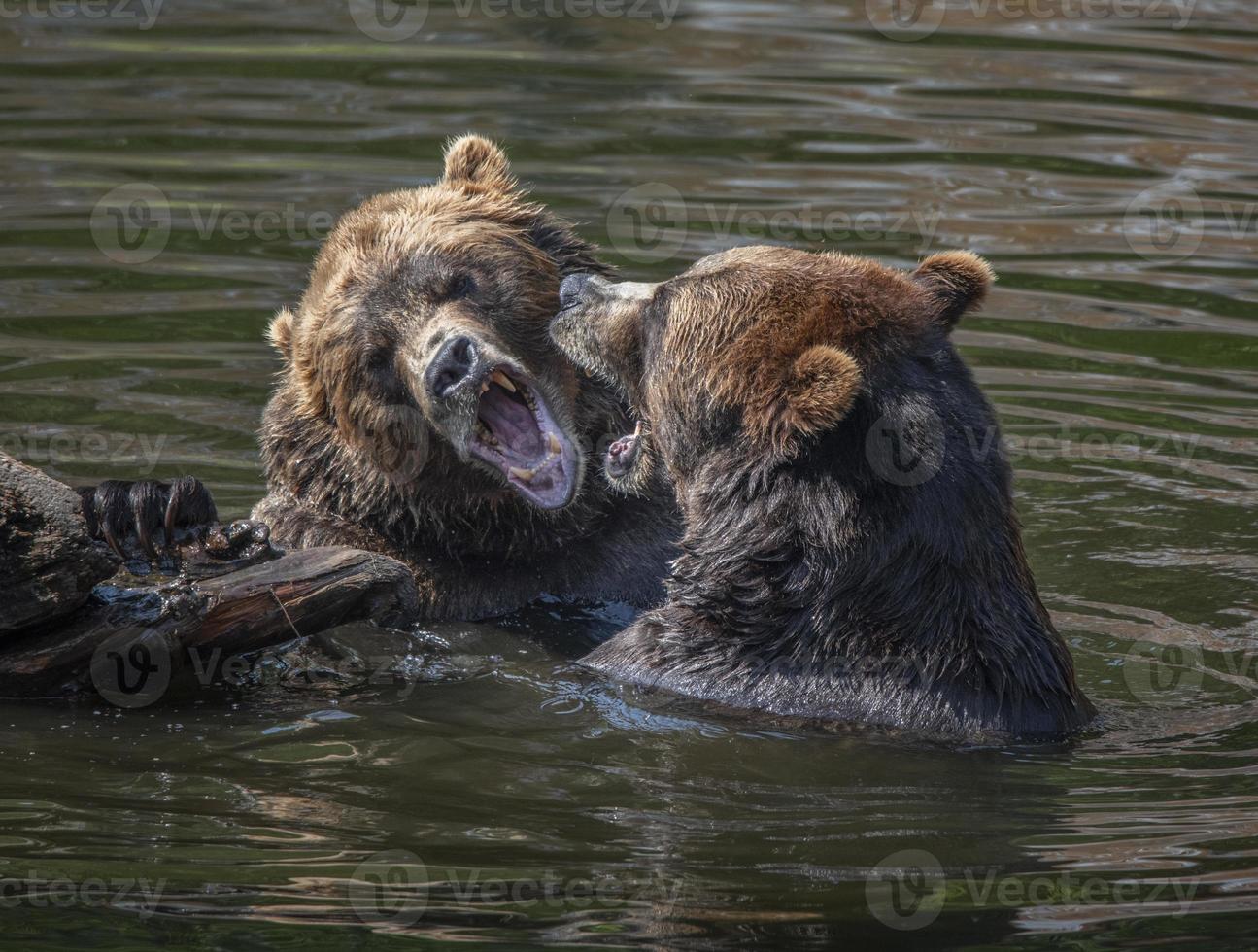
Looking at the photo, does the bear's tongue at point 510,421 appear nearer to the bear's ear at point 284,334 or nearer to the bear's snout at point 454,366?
the bear's snout at point 454,366

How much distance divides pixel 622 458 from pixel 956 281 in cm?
182

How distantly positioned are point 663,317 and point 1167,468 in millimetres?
4497

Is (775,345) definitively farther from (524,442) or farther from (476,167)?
(476,167)

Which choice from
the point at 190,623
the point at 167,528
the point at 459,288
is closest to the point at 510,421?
the point at 459,288

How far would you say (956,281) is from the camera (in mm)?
7859

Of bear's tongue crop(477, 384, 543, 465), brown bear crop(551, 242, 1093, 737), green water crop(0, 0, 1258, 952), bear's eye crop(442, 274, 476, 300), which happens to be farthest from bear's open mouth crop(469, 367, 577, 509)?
brown bear crop(551, 242, 1093, 737)

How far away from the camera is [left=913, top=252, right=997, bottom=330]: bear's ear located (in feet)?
25.7

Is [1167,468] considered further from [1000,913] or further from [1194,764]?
[1000,913]

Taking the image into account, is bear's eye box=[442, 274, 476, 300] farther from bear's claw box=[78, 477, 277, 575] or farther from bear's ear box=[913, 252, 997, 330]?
bear's ear box=[913, 252, 997, 330]

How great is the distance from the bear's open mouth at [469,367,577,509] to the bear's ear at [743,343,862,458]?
5.33 feet

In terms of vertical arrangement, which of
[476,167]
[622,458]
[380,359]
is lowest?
[622,458]

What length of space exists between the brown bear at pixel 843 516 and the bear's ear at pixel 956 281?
0.07 ft

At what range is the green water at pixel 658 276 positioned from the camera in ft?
19.6

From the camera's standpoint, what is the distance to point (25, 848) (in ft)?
20.3
